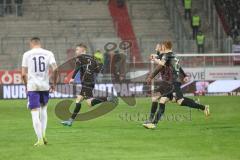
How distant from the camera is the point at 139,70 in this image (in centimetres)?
3794

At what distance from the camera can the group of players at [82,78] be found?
1526 centimetres

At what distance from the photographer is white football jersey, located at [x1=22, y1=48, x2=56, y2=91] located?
15.2 m

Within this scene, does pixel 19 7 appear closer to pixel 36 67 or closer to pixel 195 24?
pixel 195 24

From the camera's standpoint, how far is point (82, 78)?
21.1 metres

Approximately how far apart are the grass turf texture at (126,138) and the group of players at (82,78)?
0.44 meters

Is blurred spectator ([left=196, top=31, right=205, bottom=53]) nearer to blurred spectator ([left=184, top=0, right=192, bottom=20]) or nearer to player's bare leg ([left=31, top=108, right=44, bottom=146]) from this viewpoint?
blurred spectator ([left=184, top=0, right=192, bottom=20])

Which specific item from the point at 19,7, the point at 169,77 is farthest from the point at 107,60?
the point at 169,77

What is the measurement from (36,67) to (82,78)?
5853mm

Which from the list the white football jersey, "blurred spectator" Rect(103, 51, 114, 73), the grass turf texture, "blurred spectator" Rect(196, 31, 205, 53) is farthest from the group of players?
"blurred spectator" Rect(196, 31, 205, 53)

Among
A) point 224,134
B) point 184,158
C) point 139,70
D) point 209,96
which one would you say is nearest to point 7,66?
point 139,70

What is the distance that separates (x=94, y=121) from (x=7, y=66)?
1937 centimetres

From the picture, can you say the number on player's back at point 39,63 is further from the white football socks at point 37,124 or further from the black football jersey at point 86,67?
the black football jersey at point 86,67

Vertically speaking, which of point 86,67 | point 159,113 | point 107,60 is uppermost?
point 107,60

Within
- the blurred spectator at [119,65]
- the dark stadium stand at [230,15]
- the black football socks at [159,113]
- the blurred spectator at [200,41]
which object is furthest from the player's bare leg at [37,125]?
the dark stadium stand at [230,15]
